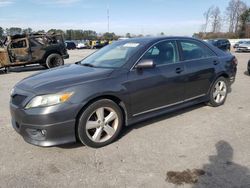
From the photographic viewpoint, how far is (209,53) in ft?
18.2

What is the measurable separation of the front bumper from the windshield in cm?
119

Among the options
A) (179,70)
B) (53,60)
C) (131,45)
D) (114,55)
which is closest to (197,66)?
(179,70)

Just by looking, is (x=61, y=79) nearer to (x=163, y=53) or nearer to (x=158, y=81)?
(x=158, y=81)

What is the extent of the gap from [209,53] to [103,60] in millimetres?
2268

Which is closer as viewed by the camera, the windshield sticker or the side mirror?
the side mirror

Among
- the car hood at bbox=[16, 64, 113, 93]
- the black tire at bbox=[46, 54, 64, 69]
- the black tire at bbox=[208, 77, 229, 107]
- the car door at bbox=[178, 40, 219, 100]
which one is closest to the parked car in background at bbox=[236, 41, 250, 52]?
the black tire at bbox=[46, 54, 64, 69]

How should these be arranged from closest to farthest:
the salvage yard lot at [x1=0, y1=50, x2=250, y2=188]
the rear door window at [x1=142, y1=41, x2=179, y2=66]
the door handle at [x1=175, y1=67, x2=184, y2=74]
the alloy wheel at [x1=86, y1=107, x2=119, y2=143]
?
1. the salvage yard lot at [x1=0, y1=50, x2=250, y2=188]
2. the alloy wheel at [x1=86, y1=107, x2=119, y2=143]
3. the rear door window at [x1=142, y1=41, x2=179, y2=66]
4. the door handle at [x1=175, y1=67, x2=184, y2=74]

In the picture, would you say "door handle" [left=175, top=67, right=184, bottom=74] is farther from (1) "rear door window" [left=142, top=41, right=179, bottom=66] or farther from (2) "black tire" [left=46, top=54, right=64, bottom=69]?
(2) "black tire" [left=46, top=54, right=64, bottom=69]

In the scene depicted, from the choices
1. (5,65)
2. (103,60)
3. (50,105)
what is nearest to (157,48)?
(103,60)

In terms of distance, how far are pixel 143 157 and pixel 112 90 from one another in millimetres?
1035

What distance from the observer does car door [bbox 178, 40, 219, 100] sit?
4973mm

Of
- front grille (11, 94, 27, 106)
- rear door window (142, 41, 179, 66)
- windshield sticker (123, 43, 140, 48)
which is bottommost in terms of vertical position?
front grille (11, 94, 27, 106)

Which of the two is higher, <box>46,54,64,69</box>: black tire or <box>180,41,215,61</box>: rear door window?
<box>180,41,215,61</box>: rear door window

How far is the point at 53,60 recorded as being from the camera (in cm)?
1384
